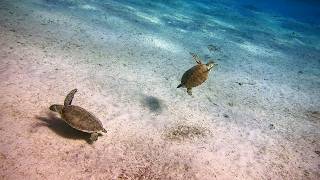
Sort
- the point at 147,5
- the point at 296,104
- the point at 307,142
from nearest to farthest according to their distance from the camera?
1. the point at 307,142
2. the point at 296,104
3. the point at 147,5

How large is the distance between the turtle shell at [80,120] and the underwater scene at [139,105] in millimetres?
15

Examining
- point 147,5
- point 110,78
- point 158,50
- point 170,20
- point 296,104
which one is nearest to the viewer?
point 110,78

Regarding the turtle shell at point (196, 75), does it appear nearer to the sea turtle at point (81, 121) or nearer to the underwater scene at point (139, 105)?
the underwater scene at point (139, 105)

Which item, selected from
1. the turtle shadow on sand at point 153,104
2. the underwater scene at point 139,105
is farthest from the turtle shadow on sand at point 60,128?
the turtle shadow on sand at point 153,104

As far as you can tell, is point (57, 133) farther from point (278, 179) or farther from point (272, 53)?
point (272, 53)

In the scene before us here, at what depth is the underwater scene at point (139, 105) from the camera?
3740 mm

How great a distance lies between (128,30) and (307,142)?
667 cm

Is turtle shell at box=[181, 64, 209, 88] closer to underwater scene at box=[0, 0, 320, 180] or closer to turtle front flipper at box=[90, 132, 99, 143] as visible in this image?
underwater scene at box=[0, 0, 320, 180]

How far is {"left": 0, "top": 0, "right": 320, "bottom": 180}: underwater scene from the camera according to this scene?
374cm

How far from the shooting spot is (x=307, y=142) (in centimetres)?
499

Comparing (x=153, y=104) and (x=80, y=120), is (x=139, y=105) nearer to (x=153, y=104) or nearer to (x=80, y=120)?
(x=153, y=104)

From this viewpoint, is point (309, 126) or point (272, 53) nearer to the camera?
point (309, 126)

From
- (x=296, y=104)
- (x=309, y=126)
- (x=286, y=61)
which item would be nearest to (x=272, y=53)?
(x=286, y=61)

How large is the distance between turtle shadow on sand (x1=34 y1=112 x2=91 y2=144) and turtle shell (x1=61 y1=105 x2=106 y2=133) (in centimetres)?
31
